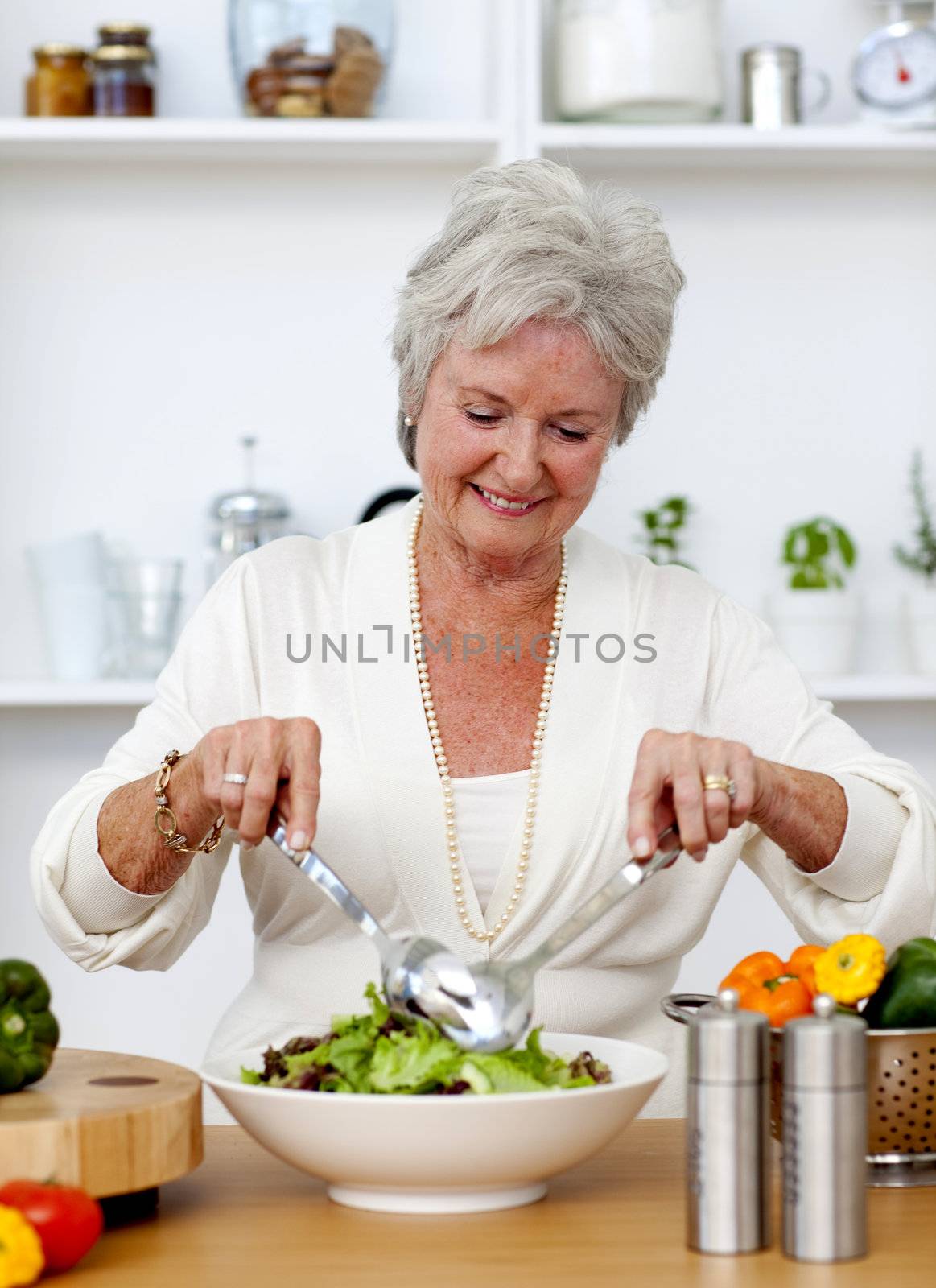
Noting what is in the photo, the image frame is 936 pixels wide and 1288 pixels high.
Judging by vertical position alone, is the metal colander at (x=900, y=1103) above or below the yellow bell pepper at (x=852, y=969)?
below

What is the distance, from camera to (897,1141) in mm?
1207

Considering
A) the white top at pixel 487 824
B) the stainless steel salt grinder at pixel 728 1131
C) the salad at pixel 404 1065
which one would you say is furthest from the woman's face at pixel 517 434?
the stainless steel salt grinder at pixel 728 1131

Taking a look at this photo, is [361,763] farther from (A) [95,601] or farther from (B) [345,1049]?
(A) [95,601]

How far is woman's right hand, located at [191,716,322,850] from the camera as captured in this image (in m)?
1.30

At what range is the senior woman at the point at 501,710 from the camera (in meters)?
1.61

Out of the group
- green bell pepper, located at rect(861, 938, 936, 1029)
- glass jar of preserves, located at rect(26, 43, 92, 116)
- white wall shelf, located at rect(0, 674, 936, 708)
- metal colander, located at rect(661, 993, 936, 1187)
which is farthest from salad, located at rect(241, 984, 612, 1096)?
glass jar of preserves, located at rect(26, 43, 92, 116)

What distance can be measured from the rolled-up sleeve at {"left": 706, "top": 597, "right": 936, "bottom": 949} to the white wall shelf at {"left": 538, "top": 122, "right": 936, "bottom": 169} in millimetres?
968

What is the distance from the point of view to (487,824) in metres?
1.76

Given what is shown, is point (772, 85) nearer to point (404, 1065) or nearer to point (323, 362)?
point (323, 362)

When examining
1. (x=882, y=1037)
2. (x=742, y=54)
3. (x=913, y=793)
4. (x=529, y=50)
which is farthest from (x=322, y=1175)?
(x=742, y=54)

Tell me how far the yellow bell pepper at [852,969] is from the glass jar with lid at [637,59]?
172 centimetres

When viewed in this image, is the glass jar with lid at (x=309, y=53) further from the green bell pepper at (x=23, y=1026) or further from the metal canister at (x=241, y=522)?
the green bell pepper at (x=23, y=1026)

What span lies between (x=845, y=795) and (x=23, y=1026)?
0.84 m

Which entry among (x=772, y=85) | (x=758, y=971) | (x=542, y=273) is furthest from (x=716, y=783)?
(x=772, y=85)
